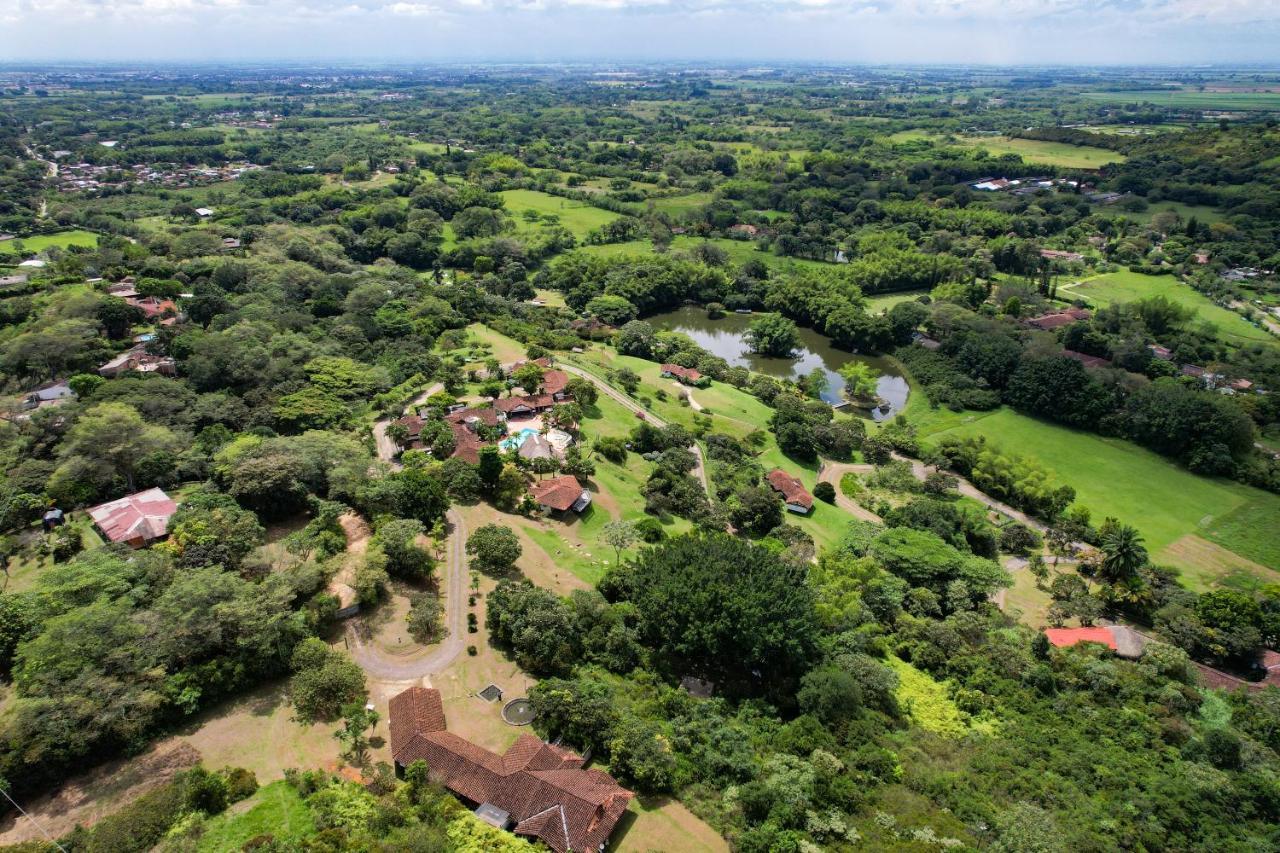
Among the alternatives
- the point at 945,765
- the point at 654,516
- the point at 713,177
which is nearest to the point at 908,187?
the point at 713,177

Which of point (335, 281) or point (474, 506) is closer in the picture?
point (474, 506)

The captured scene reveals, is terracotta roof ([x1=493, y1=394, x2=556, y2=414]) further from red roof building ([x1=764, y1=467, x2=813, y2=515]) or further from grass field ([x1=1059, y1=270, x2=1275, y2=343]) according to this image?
grass field ([x1=1059, y1=270, x2=1275, y2=343])

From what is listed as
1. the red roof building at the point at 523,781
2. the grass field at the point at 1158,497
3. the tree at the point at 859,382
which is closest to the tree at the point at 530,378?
the red roof building at the point at 523,781

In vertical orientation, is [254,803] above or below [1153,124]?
below

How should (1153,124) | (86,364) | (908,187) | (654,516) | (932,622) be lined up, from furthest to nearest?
(1153,124) < (908,187) < (86,364) < (654,516) < (932,622)

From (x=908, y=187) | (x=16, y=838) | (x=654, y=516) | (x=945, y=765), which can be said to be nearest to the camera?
(x=16, y=838)

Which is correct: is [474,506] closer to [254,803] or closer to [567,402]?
[567,402]

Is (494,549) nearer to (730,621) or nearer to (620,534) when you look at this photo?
(620,534)

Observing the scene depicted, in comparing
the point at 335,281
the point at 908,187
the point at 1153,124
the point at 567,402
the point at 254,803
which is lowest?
→ the point at 254,803
